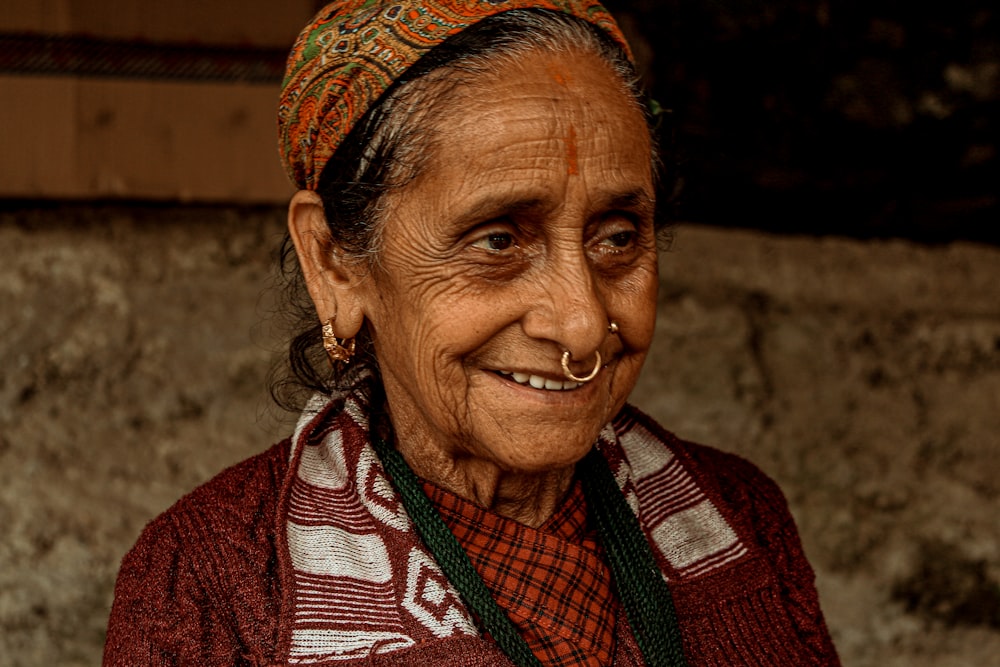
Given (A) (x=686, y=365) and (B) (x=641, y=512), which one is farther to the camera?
(A) (x=686, y=365)

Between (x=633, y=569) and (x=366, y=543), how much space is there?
475 mm

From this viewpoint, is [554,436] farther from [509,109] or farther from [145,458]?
[145,458]

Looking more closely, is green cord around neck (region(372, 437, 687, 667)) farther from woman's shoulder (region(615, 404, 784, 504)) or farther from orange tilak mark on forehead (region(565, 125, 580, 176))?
orange tilak mark on forehead (region(565, 125, 580, 176))

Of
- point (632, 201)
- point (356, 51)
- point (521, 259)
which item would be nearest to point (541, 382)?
point (521, 259)

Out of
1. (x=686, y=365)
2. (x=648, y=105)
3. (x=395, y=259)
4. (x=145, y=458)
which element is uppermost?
(x=648, y=105)

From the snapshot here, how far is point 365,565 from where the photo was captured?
5.94 ft

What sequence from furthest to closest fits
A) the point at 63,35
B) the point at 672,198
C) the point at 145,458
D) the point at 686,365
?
the point at 686,365 → the point at 145,458 → the point at 63,35 → the point at 672,198

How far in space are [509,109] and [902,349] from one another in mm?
2035

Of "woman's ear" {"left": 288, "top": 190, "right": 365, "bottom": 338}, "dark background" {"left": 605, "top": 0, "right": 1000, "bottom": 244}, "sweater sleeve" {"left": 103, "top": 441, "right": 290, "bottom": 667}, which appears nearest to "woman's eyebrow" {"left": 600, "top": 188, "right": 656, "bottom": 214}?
"woman's ear" {"left": 288, "top": 190, "right": 365, "bottom": 338}

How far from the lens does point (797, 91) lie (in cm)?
304

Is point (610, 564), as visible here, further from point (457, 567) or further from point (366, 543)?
point (366, 543)

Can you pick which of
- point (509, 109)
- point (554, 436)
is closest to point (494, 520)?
point (554, 436)

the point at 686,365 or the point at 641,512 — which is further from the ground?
the point at 641,512

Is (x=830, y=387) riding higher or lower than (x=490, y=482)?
lower
